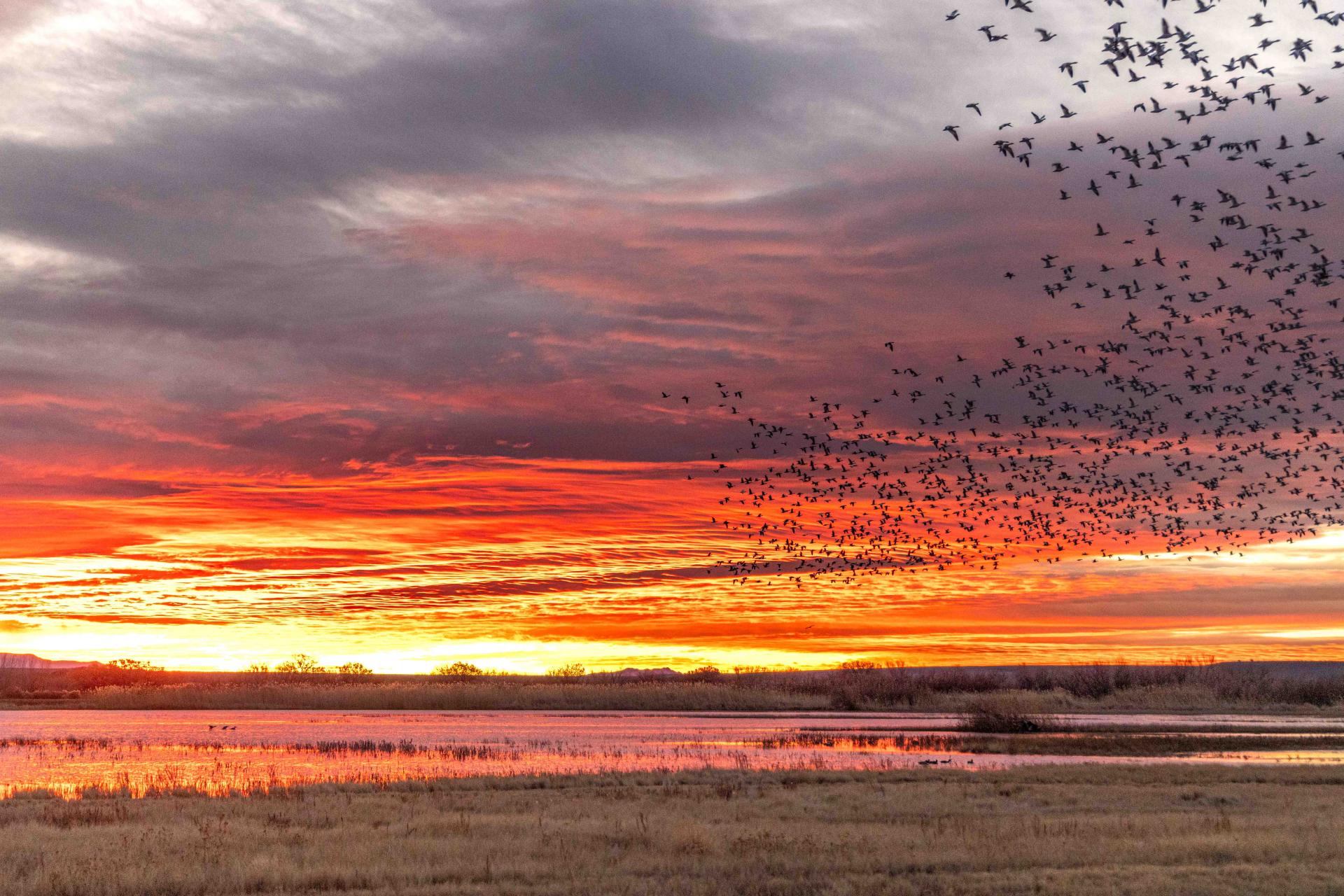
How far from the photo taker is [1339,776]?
152 feet

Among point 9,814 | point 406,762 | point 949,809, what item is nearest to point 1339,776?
point 949,809

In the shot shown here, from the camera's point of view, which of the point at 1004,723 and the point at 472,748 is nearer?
the point at 472,748

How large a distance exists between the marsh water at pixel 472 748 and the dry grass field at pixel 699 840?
7.79 meters

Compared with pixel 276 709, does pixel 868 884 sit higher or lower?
higher

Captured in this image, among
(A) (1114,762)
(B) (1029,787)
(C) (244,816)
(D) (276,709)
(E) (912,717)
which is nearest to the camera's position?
(C) (244,816)

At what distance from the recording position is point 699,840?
93.7 feet

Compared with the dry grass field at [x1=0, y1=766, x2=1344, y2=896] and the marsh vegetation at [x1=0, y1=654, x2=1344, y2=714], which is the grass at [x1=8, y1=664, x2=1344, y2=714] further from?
the dry grass field at [x1=0, y1=766, x2=1344, y2=896]

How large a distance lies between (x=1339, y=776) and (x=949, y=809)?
69.9 feet

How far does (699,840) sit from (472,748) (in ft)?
126

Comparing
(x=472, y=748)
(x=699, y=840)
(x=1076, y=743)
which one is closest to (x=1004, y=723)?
(x=1076, y=743)

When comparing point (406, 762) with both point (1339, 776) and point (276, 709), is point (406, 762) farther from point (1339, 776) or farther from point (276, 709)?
point (276, 709)

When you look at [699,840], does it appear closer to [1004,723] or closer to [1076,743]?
[1076,743]

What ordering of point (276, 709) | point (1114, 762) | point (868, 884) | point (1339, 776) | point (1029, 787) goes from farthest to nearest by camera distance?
1. point (276, 709)
2. point (1114, 762)
3. point (1339, 776)
4. point (1029, 787)
5. point (868, 884)

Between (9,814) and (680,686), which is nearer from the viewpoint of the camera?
(9,814)
